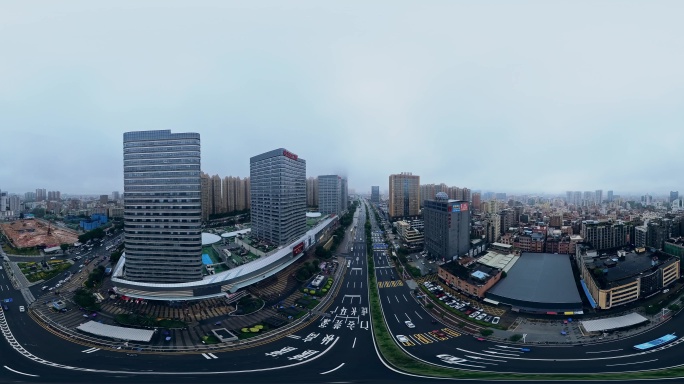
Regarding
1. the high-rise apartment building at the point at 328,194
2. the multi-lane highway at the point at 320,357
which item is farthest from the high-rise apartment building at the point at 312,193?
the multi-lane highway at the point at 320,357

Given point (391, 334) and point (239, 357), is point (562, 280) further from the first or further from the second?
point (239, 357)

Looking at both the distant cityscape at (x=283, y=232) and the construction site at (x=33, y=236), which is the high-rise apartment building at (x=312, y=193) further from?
the construction site at (x=33, y=236)

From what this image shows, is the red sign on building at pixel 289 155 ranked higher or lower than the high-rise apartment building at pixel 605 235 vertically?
higher

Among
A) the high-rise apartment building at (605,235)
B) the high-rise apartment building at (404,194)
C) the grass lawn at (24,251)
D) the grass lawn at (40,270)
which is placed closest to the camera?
the grass lawn at (40,270)

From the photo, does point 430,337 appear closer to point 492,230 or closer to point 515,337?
point 515,337

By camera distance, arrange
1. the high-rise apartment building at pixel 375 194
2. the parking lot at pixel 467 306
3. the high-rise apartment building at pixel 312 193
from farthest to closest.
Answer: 1. the high-rise apartment building at pixel 375 194
2. the high-rise apartment building at pixel 312 193
3. the parking lot at pixel 467 306

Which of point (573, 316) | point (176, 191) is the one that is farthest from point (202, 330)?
point (573, 316)

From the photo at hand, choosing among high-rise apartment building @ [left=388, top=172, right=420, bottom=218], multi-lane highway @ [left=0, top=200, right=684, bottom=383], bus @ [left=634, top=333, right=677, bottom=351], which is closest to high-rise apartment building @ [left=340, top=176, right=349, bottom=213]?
high-rise apartment building @ [left=388, top=172, right=420, bottom=218]
